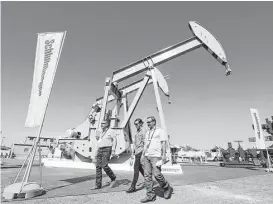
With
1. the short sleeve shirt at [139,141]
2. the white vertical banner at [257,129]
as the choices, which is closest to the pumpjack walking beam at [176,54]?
the white vertical banner at [257,129]

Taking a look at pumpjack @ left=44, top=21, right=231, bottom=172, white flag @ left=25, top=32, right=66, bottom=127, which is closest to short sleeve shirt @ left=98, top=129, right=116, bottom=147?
white flag @ left=25, top=32, right=66, bottom=127

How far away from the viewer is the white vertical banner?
26.6 ft

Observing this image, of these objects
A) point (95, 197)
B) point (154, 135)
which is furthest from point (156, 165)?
point (95, 197)

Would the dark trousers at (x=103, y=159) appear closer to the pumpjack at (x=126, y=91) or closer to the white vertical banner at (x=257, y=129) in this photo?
the pumpjack at (x=126, y=91)

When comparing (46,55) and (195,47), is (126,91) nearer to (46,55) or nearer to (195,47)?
(195,47)

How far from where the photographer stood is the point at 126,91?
10.9 metres

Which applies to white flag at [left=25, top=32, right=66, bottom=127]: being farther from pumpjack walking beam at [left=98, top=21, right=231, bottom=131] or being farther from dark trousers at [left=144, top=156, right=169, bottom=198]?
pumpjack walking beam at [left=98, top=21, right=231, bottom=131]

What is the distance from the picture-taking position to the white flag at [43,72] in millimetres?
3619

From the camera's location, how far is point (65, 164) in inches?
382

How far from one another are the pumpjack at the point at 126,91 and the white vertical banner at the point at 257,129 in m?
2.52

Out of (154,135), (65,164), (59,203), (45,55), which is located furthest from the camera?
(65,164)

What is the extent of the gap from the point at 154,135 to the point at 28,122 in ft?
8.61

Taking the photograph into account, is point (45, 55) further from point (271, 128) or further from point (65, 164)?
point (271, 128)

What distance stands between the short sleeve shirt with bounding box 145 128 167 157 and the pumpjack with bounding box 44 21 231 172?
11.6 ft
